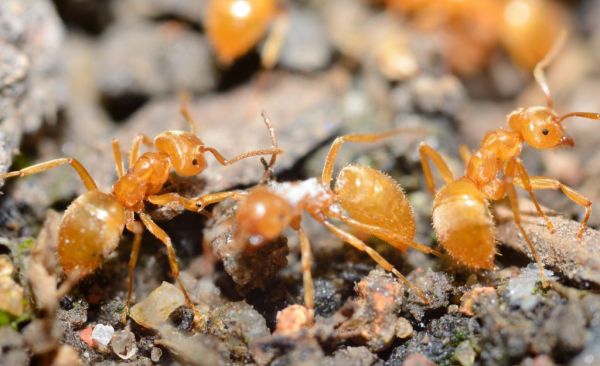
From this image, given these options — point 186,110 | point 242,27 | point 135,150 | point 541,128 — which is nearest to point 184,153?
point 135,150

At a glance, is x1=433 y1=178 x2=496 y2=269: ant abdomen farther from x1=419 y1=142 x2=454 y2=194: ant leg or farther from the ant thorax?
the ant thorax

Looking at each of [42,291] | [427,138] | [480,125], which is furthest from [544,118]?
[42,291]

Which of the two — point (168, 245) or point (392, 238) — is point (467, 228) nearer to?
point (392, 238)

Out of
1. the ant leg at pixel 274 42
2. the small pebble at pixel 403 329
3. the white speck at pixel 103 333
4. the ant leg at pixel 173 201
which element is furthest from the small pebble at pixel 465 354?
the ant leg at pixel 274 42

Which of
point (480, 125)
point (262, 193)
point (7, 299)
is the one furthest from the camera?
point (480, 125)

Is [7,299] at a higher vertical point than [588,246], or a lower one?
lower

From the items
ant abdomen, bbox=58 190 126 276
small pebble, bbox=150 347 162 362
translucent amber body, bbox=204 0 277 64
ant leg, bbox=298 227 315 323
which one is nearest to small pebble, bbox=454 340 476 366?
ant leg, bbox=298 227 315 323

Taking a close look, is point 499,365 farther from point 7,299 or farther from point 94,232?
point 7,299
